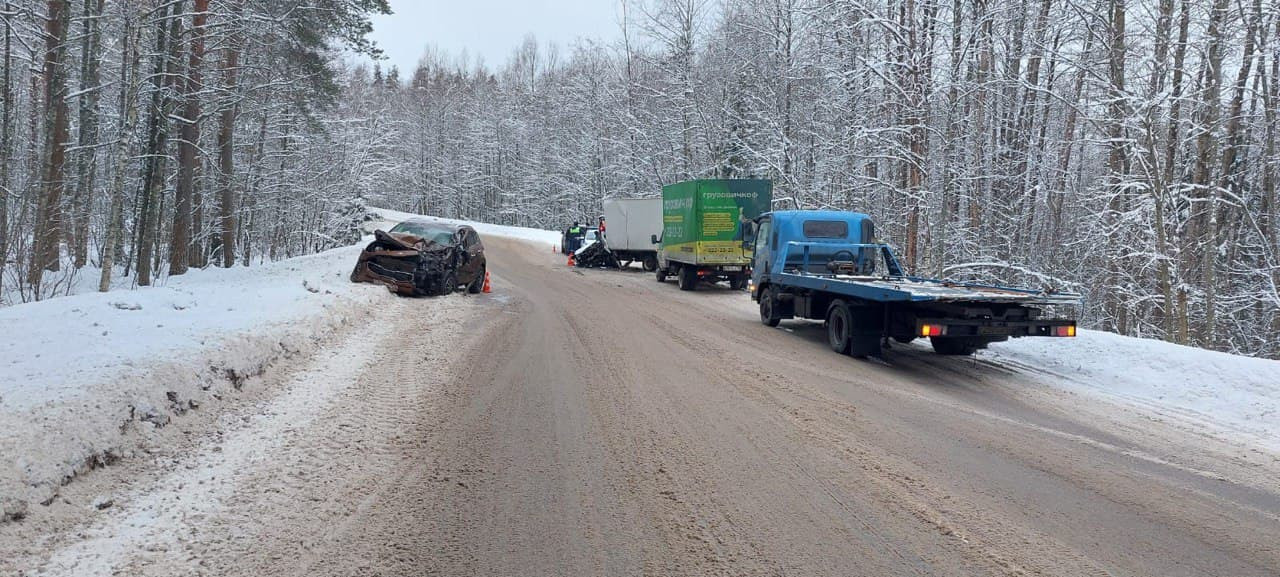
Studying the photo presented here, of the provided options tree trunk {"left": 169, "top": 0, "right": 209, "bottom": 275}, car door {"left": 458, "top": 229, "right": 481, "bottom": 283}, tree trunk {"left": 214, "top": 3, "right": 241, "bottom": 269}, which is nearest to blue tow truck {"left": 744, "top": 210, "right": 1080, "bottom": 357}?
car door {"left": 458, "top": 229, "right": 481, "bottom": 283}

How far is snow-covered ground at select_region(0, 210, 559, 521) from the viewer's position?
15.3ft

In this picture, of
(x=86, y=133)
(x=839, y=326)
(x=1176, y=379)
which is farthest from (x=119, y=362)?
(x=86, y=133)

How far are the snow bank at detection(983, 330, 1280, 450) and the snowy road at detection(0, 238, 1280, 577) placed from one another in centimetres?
63

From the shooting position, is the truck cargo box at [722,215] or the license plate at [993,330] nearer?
the license plate at [993,330]

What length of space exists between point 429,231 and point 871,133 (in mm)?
10682

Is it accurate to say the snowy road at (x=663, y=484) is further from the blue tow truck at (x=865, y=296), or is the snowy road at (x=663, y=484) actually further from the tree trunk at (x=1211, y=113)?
the tree trunk at (x=1211, y=113)

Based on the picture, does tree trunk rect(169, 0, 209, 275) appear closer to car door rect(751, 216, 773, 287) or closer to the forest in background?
the forest in background

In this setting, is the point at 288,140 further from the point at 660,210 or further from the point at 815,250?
the point at 815,250

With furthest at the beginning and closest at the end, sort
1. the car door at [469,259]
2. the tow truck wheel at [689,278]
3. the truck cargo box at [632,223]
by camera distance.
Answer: the truck cargo box at [632,223] < the tow truck wheel at [689,278] < the car door at [469,259]

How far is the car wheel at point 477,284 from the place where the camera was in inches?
739

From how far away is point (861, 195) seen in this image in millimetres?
25016

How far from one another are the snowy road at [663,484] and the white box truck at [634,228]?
20.2m

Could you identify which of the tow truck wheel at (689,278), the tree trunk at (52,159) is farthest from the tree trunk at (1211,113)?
the tree trunk at (52,159)

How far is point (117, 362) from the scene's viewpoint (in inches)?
252
